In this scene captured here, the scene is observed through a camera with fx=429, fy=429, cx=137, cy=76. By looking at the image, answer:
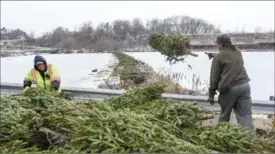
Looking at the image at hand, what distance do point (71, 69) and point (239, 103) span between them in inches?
614

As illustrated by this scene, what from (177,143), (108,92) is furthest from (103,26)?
(177,143)

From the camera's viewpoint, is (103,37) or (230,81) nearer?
(230,81)

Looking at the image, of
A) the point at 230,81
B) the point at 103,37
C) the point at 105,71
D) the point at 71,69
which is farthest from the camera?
the point at 103,37

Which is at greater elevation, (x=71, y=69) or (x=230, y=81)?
(x=230, y=81)

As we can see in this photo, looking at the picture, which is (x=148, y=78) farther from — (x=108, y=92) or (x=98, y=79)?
(x=108, y=92)

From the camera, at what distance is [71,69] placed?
2203 centimetres

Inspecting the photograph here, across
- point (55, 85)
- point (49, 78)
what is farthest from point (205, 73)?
point (55, 85)

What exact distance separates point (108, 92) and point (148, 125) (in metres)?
5.34

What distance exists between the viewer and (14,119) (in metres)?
5.20

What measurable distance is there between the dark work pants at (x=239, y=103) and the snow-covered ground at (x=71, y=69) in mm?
9535

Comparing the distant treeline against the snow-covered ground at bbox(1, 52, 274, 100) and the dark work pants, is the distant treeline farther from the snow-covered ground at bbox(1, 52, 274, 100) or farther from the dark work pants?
the dark work pants

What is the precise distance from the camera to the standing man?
7180mm

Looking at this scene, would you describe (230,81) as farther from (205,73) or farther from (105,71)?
(105,71)

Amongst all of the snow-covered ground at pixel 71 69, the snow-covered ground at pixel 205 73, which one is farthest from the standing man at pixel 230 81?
the snow-covered ground at pixel 71 69
